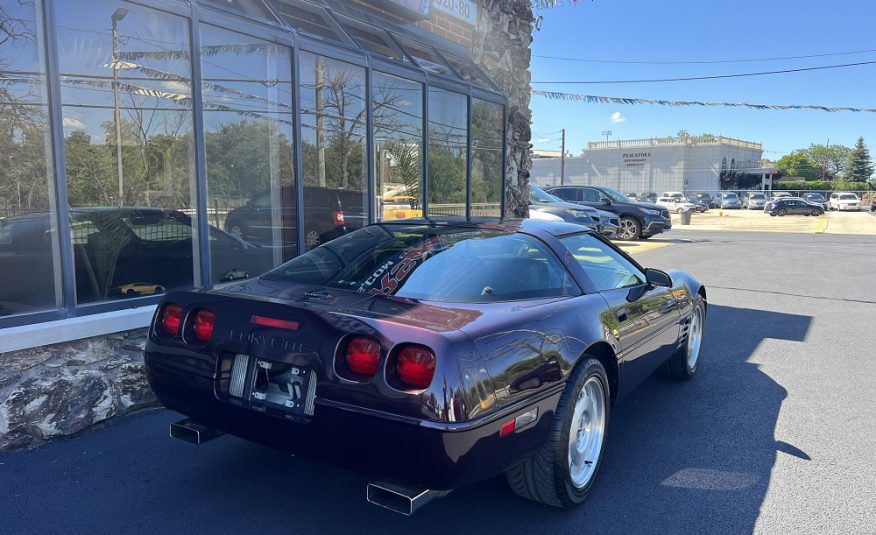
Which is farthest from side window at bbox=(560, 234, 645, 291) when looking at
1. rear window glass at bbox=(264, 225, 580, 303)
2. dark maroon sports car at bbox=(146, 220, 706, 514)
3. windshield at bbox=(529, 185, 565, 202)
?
windshield at bbox=(529, 185, 565, 202)

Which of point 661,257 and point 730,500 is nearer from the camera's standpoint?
point 730,500

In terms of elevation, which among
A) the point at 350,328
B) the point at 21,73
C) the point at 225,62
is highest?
the point at 225,62

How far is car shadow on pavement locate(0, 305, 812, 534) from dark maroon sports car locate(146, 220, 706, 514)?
0.26 metres

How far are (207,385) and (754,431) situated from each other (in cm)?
340

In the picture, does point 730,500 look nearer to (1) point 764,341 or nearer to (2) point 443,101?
(1) point 764,341

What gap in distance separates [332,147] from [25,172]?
3.05 meters

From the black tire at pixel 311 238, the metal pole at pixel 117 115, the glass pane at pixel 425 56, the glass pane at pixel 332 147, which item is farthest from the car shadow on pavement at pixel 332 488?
the glass pane at pixel 425 56

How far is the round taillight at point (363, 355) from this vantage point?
2.41m

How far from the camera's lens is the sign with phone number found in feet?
29.3

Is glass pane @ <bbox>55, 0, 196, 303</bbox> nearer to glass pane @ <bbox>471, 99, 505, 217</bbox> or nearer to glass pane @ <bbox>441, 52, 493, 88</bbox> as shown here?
glass pane @ <bbox>441, 52, 493, 88</bbox>

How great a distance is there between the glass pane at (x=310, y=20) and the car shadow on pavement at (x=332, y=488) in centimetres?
394

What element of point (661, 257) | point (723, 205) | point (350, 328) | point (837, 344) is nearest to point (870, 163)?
point (723, 205)

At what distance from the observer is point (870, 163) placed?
310 feet

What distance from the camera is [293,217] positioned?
20.8 feet
